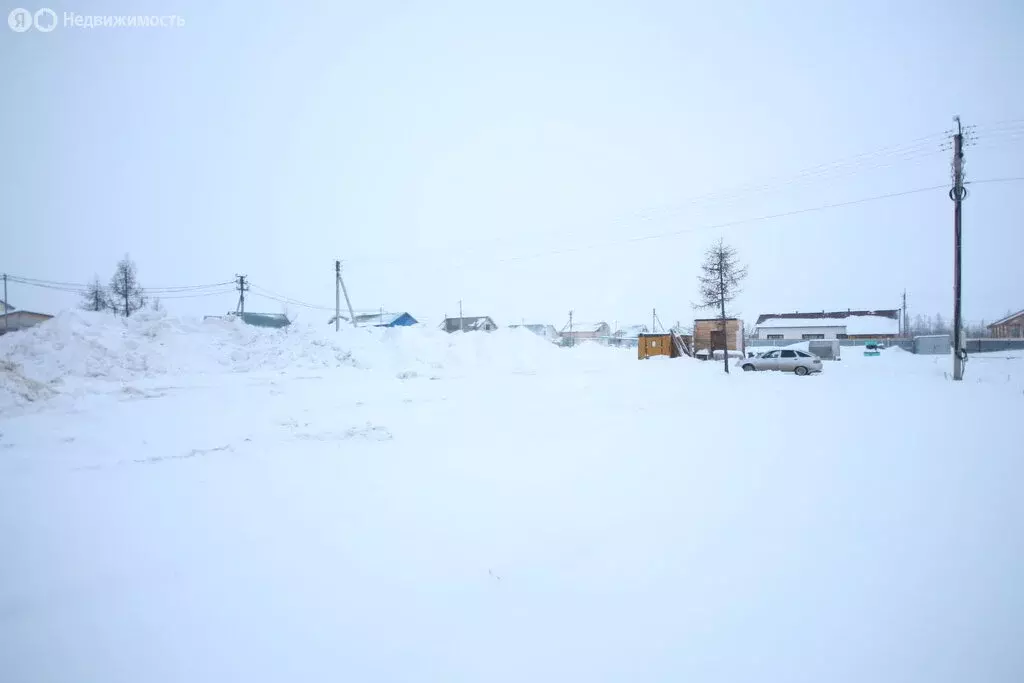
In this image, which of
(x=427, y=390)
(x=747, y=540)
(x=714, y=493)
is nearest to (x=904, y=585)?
(x=747, y=540)

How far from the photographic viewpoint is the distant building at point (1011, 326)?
54594mm

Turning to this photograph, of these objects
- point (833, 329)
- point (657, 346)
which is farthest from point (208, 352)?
point (833, 329)

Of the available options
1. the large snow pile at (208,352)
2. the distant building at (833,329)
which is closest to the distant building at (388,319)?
the large snow pile at (208,352)

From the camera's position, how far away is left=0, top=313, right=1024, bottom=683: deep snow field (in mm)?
2725

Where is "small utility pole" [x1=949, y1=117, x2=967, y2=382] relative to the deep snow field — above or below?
above

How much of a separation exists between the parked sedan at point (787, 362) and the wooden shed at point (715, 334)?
31.2 feet

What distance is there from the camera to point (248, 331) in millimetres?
26750

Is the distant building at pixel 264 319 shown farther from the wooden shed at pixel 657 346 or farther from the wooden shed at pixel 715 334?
the wooden shed at pixel 715 334

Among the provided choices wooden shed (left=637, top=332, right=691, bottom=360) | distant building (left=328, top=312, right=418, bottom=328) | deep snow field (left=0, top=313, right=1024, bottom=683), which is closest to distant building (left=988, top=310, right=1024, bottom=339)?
wooden shed (left=637, top=332, right=691, bottom=360)

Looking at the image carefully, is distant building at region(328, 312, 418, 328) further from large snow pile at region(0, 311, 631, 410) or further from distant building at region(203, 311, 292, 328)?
large snow pile at region(0, 311, 631, 410)

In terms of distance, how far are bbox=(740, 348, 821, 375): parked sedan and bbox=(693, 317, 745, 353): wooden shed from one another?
31.2ft

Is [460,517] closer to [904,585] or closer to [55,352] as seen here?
[904,585]

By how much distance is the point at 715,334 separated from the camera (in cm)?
3488

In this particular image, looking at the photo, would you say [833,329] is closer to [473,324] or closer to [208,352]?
[473,324]
